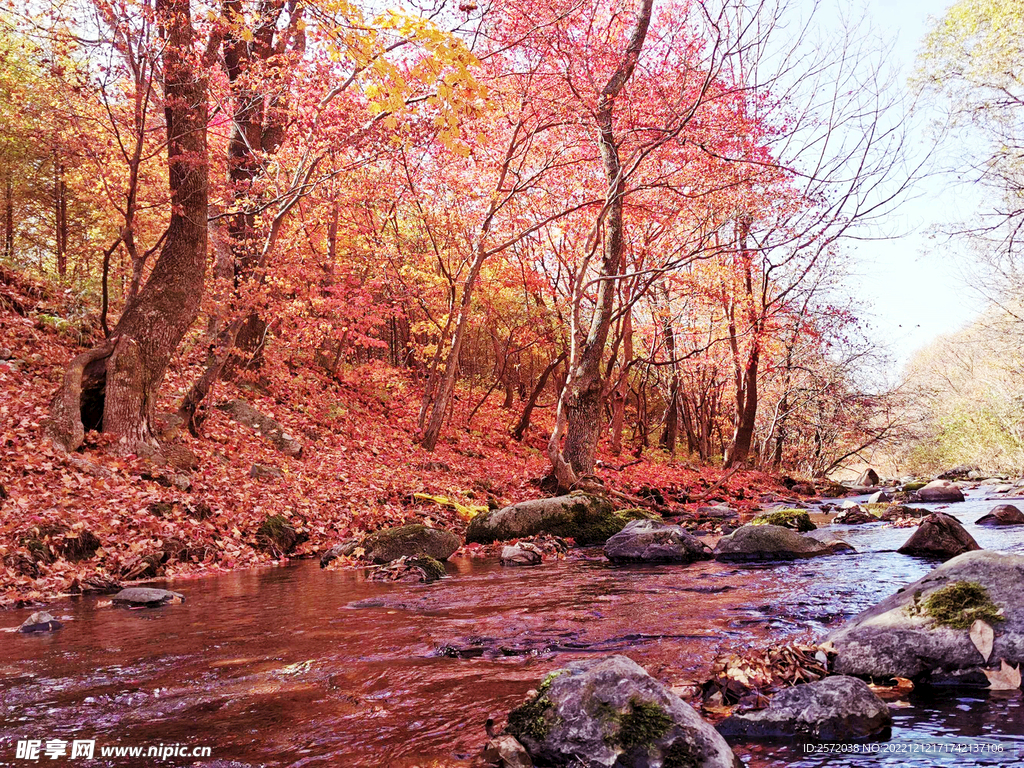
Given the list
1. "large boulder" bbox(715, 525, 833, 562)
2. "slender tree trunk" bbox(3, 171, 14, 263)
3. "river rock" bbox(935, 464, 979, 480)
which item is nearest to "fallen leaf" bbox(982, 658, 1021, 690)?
"large boulder" bbox(715, 525, 833, 562)

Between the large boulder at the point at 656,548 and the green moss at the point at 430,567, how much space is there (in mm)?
2480

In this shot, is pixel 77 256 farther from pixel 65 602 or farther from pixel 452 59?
pixel 452 59

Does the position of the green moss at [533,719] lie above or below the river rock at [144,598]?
above

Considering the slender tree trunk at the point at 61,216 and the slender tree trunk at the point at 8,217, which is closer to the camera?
the slender tree trunk at the point at 8,217

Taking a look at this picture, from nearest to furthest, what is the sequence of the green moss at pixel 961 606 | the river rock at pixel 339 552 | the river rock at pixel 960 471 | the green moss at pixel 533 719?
1. the green moss at pixel 533 719
2. the green moss at pixel 961 606
3. the river rock at pixel 339 552
4. the river rock at pixel 960 471

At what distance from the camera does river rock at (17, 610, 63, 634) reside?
18.6 feet

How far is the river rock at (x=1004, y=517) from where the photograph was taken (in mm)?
11617

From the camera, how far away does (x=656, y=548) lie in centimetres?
948

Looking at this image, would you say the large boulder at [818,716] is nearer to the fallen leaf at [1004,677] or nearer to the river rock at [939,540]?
the fallen leaf at [1004,677]

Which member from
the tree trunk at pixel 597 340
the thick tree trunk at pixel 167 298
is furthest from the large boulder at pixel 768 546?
the thick tree trunk at pixel 167 298

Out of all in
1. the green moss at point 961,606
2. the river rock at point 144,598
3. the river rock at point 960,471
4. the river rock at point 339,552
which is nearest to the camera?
the green moss at point 961,606

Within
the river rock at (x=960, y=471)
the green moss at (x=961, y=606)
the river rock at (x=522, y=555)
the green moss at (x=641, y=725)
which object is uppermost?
the green moss at (x=961, y=606)

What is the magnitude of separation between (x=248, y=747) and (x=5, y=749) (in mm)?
1116

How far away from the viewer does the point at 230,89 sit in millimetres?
14555
